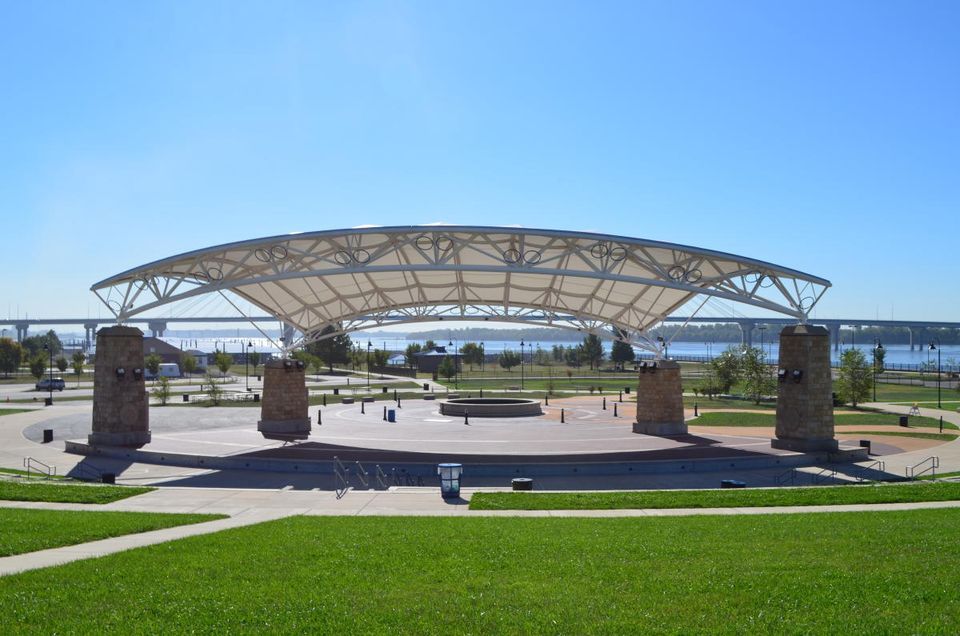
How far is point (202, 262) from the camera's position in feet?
93.7

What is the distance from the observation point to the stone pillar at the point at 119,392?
27.7 metres

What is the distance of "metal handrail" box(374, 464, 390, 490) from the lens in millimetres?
20484

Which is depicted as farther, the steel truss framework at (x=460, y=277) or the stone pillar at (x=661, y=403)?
the stone pillar at (x=661, y=403)

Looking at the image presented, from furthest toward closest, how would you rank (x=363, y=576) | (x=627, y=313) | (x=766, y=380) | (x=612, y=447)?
(x=766, y=380)
(x=627, y=313)
(x=612, y=447)
(x=363, y=576)

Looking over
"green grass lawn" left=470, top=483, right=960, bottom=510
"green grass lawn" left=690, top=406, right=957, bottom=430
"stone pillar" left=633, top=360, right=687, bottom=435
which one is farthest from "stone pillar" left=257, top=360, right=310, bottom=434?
"green grass lawn" left=690, top=406, right=957, bottom=430

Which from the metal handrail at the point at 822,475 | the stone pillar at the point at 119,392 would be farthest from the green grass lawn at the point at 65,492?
the metal handrail at the point at 822,475

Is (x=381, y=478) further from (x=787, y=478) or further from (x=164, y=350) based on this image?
(x=164, y=350)

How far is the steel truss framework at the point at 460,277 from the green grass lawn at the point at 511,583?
51.0 feet

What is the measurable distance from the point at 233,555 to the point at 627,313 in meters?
31.2

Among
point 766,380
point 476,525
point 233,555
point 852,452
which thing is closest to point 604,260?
point 852,452

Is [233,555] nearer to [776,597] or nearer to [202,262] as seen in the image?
[776,597]

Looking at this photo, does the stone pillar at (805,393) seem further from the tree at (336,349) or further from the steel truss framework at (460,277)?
the tree at (336,349)

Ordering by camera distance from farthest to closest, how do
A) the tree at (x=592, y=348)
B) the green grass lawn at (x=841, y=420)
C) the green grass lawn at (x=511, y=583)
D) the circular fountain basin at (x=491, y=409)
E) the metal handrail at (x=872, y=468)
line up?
the tree at (x=592, y=348)
the circular fountain basin at (x=491, y=409)
the green grass lawn at (x=841, y=420)
the metal handrail at (x=872, y=468)
the green grass lawn at (x=511, y=583)

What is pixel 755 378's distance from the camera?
176 ft
